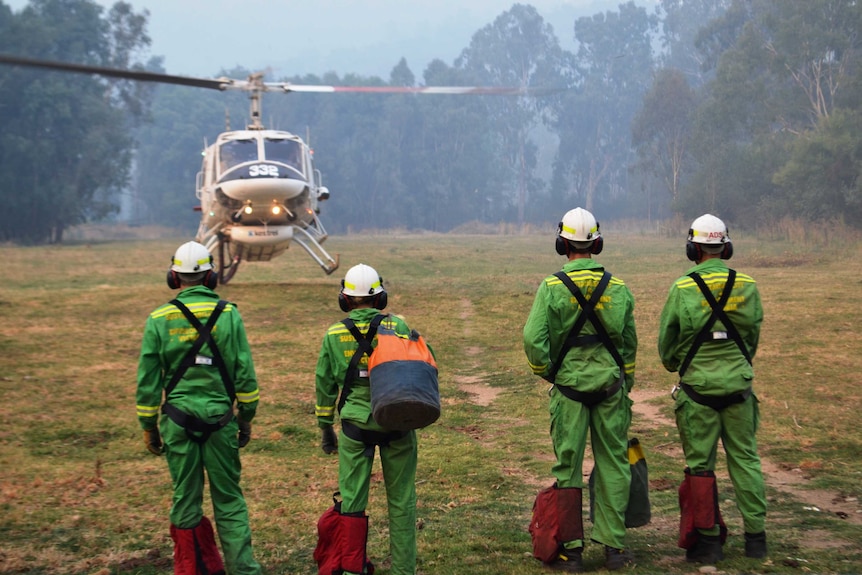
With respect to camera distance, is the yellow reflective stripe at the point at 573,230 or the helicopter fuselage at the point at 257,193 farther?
the helicopter fuselage at the point at 257,193

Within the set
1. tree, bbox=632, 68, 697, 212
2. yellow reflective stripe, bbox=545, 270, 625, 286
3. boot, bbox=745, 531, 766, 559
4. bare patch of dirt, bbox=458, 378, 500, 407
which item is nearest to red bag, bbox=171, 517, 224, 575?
yellow reflective stripe, bbox=545, 270, 625, 286

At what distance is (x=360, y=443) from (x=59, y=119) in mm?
52305

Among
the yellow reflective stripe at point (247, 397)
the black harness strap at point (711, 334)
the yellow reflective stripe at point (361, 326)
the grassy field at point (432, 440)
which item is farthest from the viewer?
the grassy field at point (432, 440)

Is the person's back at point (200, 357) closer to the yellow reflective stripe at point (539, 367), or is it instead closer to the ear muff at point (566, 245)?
the yellow reflective stripe at point (539, 367)

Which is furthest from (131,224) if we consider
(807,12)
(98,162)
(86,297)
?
(86,297)

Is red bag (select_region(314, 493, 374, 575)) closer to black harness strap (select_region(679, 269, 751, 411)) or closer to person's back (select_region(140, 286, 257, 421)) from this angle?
person's back (select_region(140, 286, 257, 421))

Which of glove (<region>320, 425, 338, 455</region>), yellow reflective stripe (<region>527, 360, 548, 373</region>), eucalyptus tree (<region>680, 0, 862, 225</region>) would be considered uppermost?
eucalyptus tree (<region>680, 0, 862, 225</region>)

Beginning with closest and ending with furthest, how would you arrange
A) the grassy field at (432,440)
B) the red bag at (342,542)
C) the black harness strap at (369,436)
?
the red bag at (342,542)
the black harness strap at (369,436)
the grassy field at (432,440)

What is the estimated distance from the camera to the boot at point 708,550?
5.96 meters

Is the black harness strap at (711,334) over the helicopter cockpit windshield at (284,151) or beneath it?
beneath

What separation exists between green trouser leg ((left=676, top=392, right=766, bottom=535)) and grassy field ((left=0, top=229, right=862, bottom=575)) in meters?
0.42

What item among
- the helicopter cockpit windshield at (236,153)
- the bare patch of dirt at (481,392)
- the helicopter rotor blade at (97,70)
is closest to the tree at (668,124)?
the helicopter cockpit windshield at (236,153)

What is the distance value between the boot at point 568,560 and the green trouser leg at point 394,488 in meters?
0.85

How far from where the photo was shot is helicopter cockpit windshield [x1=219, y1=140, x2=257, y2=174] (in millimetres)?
21562
